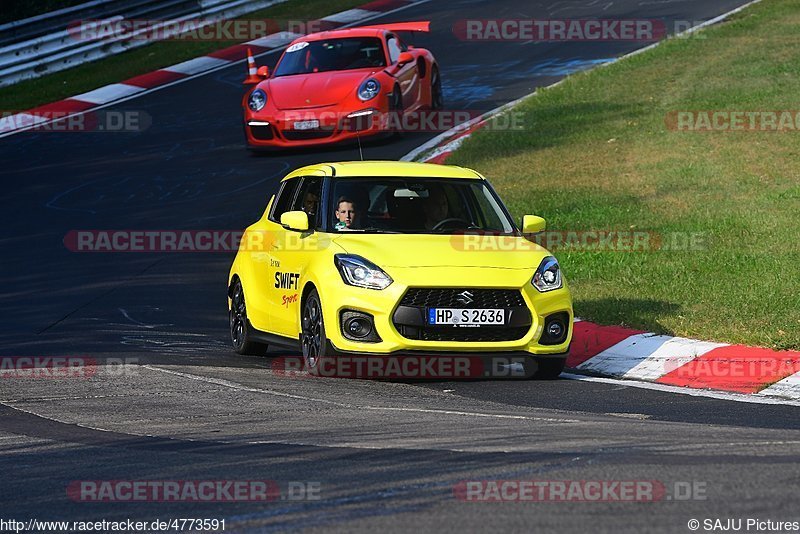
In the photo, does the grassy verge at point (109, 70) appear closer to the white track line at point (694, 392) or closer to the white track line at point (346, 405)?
the white track line at point (346, 405)

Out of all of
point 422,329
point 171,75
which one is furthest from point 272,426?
point 171,75

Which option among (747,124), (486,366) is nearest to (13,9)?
(747,124)

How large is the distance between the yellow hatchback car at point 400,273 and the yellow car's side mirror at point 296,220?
0.01 m

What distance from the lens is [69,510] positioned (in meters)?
5.79

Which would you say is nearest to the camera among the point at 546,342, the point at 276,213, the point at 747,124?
the point at 546,342

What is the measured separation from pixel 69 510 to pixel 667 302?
7137 mm

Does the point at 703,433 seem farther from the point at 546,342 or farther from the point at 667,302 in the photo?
the point at 667,302

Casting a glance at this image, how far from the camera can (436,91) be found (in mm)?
22594

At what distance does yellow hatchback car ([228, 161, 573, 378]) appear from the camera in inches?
386

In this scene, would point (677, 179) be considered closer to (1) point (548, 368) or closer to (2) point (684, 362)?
(2) point (684, 362)

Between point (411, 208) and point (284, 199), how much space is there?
133cm
